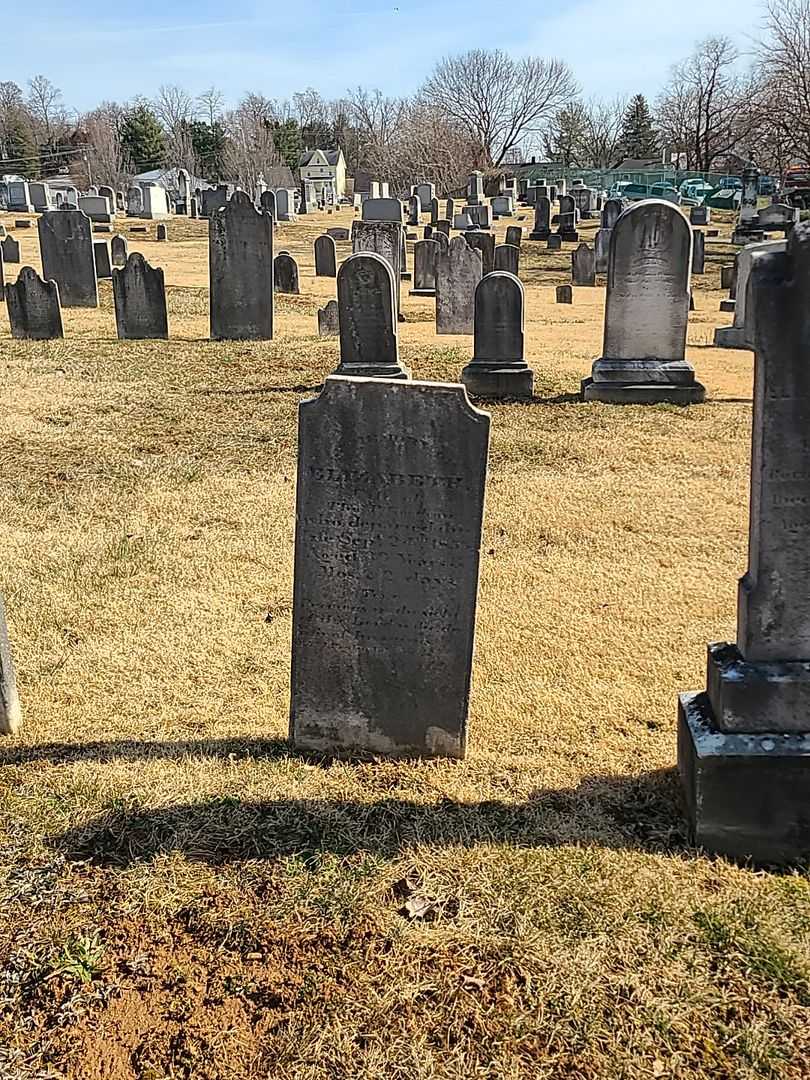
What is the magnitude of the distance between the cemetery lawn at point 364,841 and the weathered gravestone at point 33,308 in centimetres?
846

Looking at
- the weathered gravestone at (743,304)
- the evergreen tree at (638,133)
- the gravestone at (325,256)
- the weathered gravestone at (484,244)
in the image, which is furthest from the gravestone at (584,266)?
the evergreen tree at (638,133)

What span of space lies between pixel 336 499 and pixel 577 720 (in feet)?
5.22

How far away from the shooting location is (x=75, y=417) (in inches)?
407

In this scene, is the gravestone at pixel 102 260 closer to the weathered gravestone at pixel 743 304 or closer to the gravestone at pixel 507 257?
the gravestone at pixel 507 257

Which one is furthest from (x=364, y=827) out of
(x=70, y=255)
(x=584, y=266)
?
(x=584, y=266)

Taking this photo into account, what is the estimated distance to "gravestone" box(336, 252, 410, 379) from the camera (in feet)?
32.1

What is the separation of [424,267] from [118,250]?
28.2 ft

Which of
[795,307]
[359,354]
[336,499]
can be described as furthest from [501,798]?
[359,354]

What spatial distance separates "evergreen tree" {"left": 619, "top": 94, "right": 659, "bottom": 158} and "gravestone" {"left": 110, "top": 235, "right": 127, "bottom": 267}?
252ft

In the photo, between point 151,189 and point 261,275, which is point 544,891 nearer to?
point 261,275

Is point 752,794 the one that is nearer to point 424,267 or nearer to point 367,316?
point 367,316

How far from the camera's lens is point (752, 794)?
125 inches

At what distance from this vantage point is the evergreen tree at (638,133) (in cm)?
8912

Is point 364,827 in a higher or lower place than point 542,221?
lower
